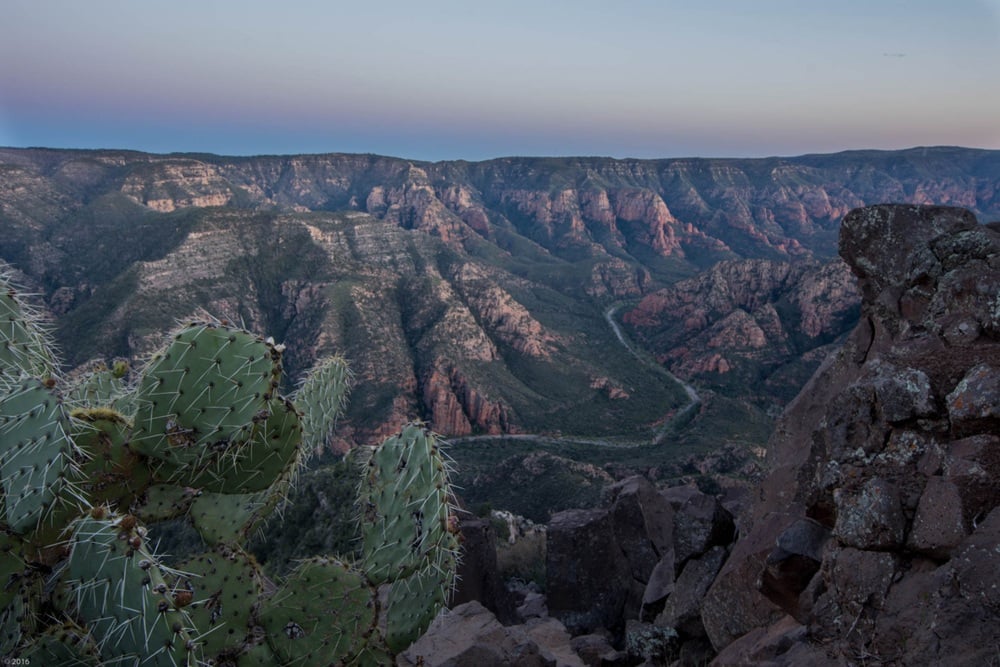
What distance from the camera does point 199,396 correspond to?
4.61 m

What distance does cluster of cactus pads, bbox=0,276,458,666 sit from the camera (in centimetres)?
333

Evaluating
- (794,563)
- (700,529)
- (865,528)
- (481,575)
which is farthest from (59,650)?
(481,575)

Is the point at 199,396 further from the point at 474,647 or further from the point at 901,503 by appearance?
the point at 901,503

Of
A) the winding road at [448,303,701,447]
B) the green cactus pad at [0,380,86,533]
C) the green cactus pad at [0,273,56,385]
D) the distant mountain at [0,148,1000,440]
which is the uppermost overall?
the green cactus pad at [0,273,56,385]

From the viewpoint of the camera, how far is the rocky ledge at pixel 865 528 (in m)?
5.26

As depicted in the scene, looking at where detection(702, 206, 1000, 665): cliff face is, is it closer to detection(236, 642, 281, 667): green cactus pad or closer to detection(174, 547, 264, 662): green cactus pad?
detection(236, 642, 281, 667): green cactus pad

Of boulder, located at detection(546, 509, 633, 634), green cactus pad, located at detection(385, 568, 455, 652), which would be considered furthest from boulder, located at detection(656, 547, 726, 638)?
green cactus pad, located at detection(385, 568, 455, 652)

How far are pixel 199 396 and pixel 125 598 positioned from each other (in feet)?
5.62

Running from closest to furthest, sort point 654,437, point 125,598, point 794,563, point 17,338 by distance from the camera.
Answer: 1. point 125,598
2. point 17,338
3. point 794,563
4. point 654,437

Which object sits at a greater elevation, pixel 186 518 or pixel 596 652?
pixel 186 518

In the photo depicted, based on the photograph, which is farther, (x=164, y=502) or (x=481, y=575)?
(x=481, y=575)

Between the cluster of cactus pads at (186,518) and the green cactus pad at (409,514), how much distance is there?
0.01m

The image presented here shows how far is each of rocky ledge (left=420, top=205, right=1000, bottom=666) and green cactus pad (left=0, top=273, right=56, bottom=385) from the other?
6154 mm

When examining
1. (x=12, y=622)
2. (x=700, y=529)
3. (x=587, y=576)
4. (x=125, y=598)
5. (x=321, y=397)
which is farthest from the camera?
(x=587, y=576)
